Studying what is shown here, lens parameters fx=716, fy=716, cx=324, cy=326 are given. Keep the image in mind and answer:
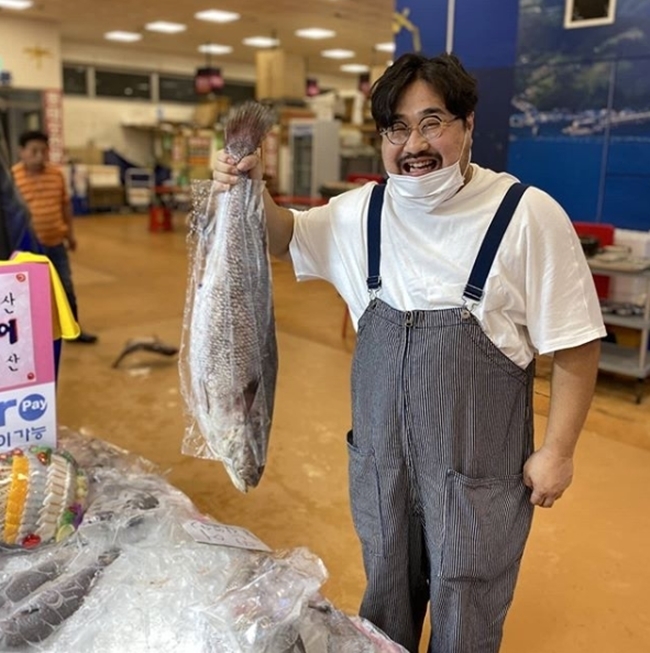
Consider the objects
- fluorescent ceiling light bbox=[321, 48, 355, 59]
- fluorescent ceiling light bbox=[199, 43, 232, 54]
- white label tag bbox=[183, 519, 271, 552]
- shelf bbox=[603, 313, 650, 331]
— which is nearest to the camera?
white label tag bbox=[183, 519, 271, 552]

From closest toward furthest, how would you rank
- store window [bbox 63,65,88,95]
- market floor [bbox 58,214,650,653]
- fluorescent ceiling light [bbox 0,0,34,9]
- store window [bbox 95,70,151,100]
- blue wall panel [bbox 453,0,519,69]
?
market floor [bbox 58,214,650,653], blue wall panel [bbox 453,0,519,69], fluorescent ceiling light [bbox 0,0,34,9], store window [bbox 63,65,88,95], store window [bbox 95,70,151,100]

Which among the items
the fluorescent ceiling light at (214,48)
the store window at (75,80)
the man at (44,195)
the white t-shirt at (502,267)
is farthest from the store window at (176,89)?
the white t-shirt at (502,267)

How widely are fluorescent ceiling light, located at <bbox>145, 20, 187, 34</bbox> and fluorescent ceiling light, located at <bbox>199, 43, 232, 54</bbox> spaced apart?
156 cm

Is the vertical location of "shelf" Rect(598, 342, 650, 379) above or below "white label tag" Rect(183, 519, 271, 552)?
below

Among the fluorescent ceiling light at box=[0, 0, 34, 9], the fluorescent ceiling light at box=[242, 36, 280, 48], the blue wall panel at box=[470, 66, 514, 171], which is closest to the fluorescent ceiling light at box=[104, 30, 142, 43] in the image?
the fluorescent ceiling light at box=[242, 36, 280, 48]

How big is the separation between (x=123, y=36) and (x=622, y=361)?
12523mm

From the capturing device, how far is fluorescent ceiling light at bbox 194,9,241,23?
35.9 feet

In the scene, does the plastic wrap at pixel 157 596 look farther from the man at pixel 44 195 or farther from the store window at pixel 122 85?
the store window at pixel 122 85

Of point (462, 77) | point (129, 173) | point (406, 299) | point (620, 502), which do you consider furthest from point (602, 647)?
point (129, 173)

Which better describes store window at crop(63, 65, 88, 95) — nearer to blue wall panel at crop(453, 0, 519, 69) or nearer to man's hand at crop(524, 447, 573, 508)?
blue wall panel at crop(453, 0, 519, 69)

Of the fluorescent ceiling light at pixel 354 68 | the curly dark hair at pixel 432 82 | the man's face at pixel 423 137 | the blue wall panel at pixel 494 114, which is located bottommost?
the man's face at pixel 423 137

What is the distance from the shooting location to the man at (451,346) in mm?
1236

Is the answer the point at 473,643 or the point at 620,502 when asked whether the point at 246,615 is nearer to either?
the point at 473,643

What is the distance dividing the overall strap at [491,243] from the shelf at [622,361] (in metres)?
3.30
